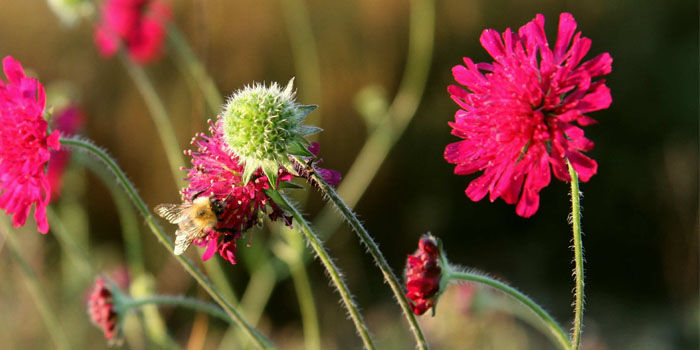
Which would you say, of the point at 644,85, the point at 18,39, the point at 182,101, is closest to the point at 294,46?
the point at 182,101

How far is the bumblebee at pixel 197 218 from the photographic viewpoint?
3.56 ft

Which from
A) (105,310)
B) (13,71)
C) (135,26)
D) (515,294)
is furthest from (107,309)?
(135,26)

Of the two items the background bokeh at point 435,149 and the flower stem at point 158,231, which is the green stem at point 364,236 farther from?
the background bokeh at point 435,149

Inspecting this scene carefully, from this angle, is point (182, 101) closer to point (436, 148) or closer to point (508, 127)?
point (436, 148)

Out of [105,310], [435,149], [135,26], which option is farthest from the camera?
[435,149]

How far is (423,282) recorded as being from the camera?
1.10m

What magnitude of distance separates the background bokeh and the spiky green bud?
3.65m

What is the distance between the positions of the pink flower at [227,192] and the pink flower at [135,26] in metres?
1.59

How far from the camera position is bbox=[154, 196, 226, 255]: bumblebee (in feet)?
3.56

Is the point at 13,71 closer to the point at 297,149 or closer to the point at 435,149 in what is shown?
the point at 297,149

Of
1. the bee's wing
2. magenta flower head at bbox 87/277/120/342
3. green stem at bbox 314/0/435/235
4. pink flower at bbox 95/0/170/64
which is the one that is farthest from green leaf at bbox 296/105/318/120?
green stem at bbox 314/0/435/235

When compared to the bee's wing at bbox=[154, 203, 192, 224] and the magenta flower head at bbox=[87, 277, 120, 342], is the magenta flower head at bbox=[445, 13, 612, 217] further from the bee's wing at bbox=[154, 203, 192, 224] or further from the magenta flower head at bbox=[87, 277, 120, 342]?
the magenta flower head at bbox=[87, 277, 120, 342]

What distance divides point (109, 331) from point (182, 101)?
133 inches

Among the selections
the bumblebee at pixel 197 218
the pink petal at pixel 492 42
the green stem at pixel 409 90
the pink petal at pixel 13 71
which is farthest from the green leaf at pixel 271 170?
the green stem at pixel 409 90
